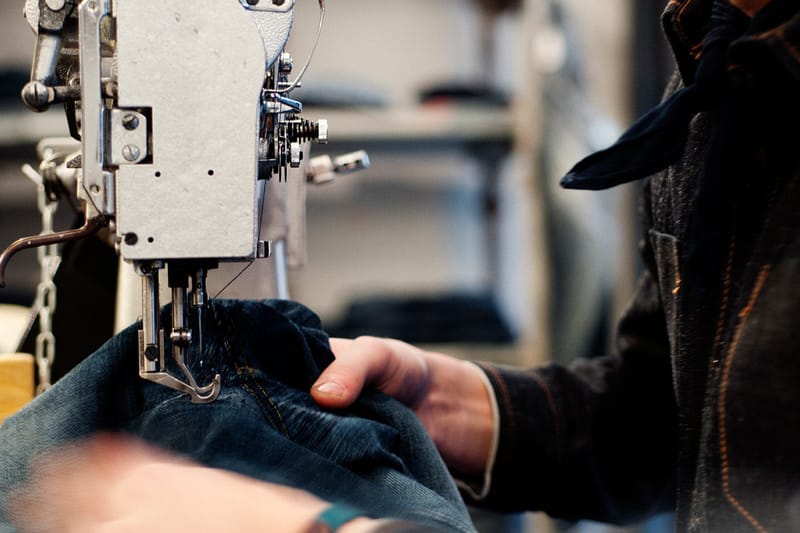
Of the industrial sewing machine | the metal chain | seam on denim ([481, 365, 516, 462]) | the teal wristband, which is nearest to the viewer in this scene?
the teal wristband

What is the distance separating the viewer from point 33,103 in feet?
1.84

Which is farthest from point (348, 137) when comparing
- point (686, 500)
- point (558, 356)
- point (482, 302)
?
point (686, 500)

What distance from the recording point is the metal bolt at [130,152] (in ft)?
1.77

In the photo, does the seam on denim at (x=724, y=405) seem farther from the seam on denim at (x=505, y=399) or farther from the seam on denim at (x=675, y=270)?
the seam on denim at (x=505, y=399)

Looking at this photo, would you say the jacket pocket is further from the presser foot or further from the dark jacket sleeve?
the presser foot

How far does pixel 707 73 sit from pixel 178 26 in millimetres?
350

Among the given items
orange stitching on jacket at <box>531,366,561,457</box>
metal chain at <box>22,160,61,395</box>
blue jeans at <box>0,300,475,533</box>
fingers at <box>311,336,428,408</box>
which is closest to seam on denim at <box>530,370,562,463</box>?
orange stitching on jacket at <box>531,366,561,457</box>

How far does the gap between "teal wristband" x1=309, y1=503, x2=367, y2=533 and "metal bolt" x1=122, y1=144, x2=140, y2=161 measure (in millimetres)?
263

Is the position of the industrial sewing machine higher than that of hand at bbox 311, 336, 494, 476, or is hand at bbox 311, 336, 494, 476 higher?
the industrial sewing machine

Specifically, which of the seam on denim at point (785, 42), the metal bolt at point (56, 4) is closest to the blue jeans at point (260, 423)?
the metal bolt at point (56, 4)

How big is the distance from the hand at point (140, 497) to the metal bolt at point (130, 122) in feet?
0.67

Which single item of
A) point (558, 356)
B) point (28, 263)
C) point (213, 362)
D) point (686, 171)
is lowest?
point (558, 356)

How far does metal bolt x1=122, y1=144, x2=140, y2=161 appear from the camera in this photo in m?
0.54

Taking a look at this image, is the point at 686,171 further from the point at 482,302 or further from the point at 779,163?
the point at 482,302
